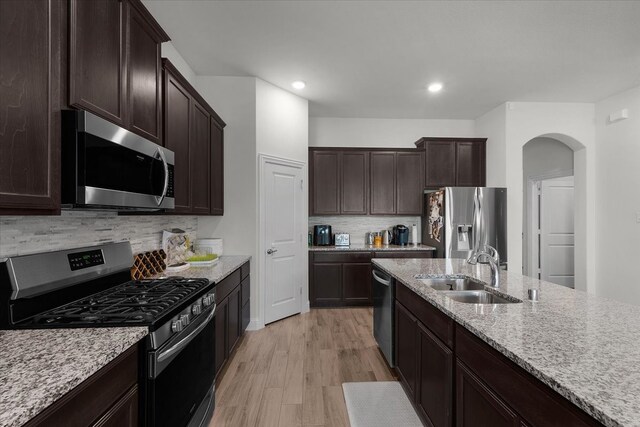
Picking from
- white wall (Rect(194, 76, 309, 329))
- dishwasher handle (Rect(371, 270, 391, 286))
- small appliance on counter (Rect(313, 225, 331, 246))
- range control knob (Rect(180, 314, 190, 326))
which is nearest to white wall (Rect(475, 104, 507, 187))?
small appliance on counter (Rect(313, 225, 331, 246))

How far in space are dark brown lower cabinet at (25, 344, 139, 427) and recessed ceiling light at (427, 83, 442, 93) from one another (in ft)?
13.2

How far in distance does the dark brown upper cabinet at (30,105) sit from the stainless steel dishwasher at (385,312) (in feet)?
7.16

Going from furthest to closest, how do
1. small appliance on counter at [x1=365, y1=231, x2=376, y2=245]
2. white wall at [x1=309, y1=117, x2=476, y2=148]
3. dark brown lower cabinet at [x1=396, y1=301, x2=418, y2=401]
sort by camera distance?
white wall at [x1=309, y1=117, x2=476, y2=148] < small appliance on counter at [x1=365, y1=231, x2=376, y2=245] < dark brown lower cabinet at [x1=396, y1=301, x2=418, y2=401]

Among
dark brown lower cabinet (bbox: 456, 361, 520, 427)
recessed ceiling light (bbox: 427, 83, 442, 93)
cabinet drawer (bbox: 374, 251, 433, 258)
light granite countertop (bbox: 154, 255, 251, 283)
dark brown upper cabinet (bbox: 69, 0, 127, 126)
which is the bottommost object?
dark brown lower cabinet (bbox: 456, 361, 520, 427)

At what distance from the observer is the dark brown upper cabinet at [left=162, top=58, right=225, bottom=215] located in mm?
2229

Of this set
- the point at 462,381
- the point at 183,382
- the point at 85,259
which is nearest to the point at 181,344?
the point at 183,382

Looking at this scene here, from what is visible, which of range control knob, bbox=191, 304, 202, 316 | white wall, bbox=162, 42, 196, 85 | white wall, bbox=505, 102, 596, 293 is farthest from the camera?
white wall, bbox=505, 102, 596, 293

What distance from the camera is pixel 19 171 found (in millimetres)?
997

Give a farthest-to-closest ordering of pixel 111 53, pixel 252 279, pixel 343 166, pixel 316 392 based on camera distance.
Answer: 1. pixel 343 166
2. pixel 252 279
3. pixel 316 392
4. pixel 111 53

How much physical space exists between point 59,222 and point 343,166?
12.0ft

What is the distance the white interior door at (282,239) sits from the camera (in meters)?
3.71

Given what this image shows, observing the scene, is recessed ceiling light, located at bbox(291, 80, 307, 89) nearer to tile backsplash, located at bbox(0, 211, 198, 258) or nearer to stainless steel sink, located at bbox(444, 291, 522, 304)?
tile backsplash, located at bbox(0, 211, 198, 258)

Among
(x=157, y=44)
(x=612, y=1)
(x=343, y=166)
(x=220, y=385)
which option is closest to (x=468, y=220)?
(x=343, y=166)

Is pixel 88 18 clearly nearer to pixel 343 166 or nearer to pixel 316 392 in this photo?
pixel 316 392
